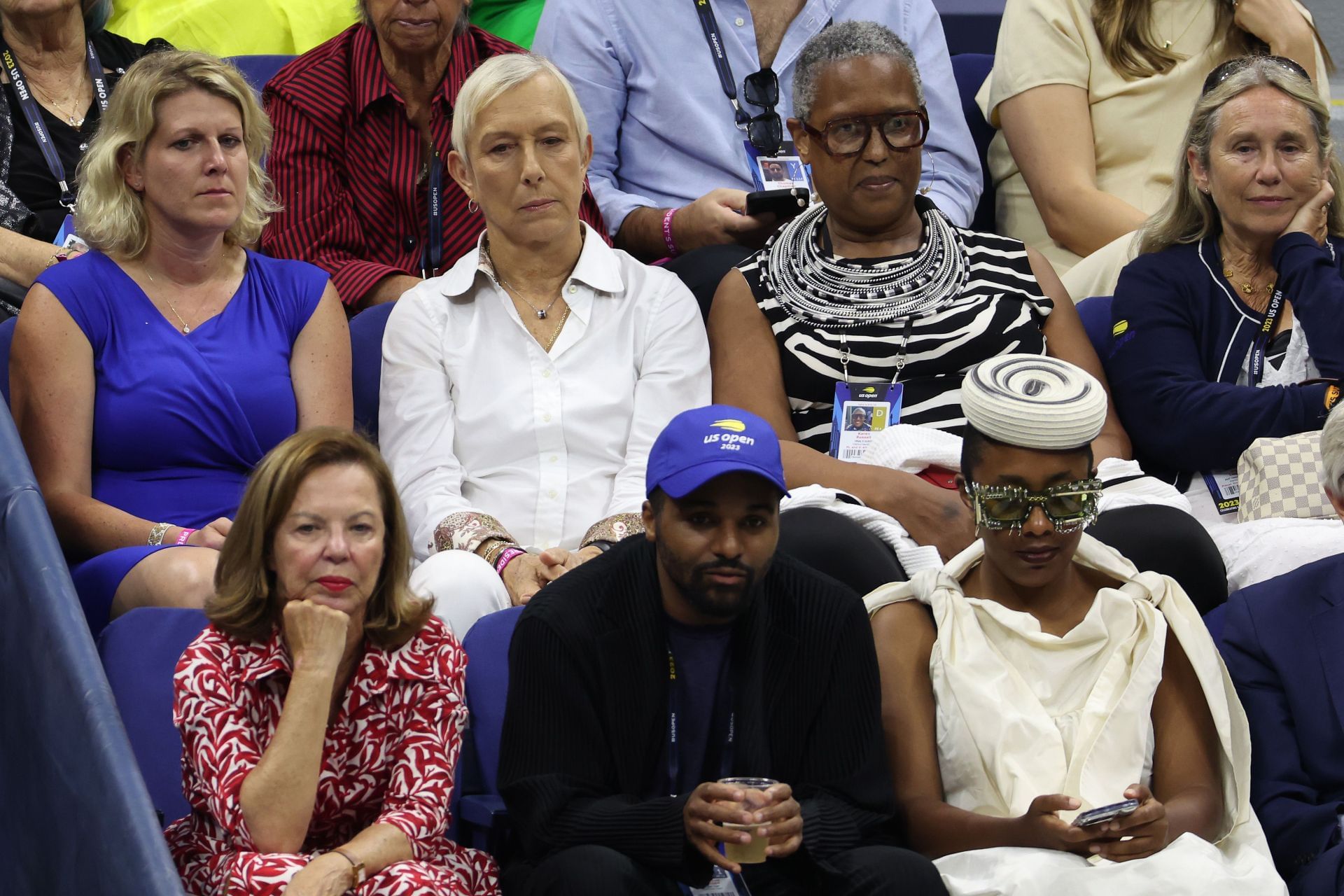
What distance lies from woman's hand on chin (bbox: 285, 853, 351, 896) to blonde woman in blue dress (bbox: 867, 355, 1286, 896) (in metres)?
0.79

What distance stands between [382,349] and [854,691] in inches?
50.0

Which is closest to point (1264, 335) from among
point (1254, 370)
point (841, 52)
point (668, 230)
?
point (1254, 370)

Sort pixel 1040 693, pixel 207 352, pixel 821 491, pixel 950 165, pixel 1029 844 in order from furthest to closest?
pixel 950 165
pixel 207 352
pixel 821 491
pixel 1040 693
pixel 1029 844

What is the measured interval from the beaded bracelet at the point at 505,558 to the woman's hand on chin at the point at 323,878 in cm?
77

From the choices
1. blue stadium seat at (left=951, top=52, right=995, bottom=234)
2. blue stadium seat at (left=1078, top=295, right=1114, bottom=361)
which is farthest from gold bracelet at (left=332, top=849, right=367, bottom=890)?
blue stadium seat at (left=951, top=52, right=995, bottom=234)

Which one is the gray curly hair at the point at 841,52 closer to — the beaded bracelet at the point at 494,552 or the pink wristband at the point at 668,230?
the pink wristband at the point at 668,230

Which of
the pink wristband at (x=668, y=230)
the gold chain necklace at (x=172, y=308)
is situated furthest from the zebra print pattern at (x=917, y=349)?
the gold chain necklace at (x=172, y=308)

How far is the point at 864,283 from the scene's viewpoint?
11.0 ft

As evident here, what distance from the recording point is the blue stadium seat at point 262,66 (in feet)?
14.0

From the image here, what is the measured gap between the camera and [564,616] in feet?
7.89

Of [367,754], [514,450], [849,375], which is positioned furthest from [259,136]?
A: [367,754]

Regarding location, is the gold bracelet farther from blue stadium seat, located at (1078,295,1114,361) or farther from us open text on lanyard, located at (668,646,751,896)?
blue stadium seat, located at (1078,295,1114,361)

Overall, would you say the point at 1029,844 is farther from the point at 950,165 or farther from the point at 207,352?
the point at 950,165

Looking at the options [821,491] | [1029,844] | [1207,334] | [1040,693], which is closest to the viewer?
[1029,844]
